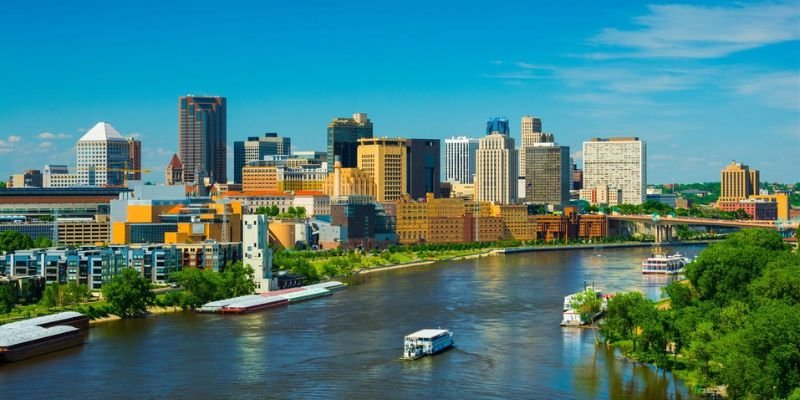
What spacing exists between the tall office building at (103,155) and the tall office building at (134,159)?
0.72m

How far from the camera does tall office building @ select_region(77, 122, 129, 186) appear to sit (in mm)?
126000

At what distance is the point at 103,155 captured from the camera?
12875cm

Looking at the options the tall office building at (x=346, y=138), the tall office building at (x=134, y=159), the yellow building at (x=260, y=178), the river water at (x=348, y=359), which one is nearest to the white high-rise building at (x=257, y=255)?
the river water at (x=348, y=359)

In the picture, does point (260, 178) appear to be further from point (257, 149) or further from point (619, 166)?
point (619, 166)

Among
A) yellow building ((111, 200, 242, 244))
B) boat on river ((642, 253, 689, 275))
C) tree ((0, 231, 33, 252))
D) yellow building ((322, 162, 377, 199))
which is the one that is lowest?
boat on river ((642, 253, 689, 275))

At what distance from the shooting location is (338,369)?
103ft

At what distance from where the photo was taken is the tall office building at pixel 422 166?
365 ft

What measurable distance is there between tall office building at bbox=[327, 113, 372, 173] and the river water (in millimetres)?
73223

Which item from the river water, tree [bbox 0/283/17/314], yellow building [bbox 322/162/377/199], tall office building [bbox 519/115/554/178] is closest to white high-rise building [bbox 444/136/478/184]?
tall office building [bbox 519/115/554/178]

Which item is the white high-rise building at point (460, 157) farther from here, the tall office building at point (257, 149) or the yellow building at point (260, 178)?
the yellow building at point (260, 178)

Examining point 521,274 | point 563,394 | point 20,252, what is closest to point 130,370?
point 563,394

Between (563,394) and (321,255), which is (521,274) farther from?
(563,394)

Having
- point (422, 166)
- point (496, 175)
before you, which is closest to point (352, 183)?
point (422, 166)

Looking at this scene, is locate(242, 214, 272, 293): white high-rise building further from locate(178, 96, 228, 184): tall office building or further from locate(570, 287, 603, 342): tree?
locate(178, 96, 228, 184): tall office building
